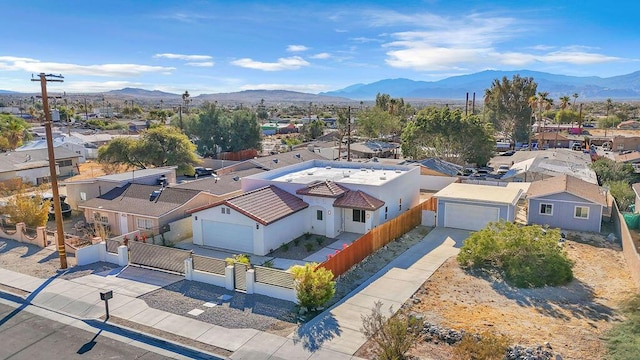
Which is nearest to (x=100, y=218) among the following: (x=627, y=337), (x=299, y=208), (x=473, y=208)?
(x=299, y=208)

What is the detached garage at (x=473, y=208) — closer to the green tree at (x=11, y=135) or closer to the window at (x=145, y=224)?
the window at (x=145, y=224)

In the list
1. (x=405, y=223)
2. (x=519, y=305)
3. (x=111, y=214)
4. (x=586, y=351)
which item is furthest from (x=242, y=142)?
(x=586, y=351)

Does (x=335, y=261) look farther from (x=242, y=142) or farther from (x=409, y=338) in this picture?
(x=242, y=142)

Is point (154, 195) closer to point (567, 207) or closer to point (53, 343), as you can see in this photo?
point (53, 343)

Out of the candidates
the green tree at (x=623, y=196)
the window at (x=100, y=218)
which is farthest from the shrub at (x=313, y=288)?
the green tree at (x=623, y=196)

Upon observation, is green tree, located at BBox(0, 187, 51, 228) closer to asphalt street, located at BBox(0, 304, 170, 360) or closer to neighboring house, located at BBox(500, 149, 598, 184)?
asphalt street, located at BBox(0, 304, 170, 360)
